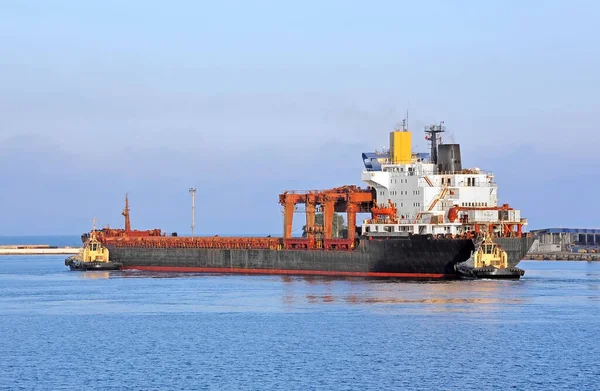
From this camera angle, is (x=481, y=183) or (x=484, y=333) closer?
(x=484, y=333)

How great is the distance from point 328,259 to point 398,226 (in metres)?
7.06

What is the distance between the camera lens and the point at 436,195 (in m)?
72.2

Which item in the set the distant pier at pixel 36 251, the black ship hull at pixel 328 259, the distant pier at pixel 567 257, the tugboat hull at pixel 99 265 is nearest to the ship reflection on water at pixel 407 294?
the black ship hull at pixel 328 259

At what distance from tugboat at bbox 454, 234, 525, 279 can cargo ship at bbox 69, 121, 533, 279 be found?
0.62 metres

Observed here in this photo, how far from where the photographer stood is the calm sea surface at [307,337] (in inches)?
1395

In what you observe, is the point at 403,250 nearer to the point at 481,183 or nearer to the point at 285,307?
the point at 481,183

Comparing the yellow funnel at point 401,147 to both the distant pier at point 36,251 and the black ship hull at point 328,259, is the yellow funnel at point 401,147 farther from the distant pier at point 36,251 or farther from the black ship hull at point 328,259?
the distant pier at point 36,251

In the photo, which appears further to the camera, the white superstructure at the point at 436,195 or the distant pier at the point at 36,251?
the distant pier at the point at 36,251

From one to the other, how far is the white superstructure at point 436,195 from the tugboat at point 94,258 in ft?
87.7

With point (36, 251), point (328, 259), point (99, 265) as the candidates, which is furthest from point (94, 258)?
point (36, 251)

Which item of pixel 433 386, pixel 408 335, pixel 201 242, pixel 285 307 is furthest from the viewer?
pixel 201 242

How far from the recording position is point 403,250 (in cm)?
6975

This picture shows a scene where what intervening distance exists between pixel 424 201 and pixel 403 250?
4.39 m

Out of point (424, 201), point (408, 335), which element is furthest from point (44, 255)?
point (408, 335)
